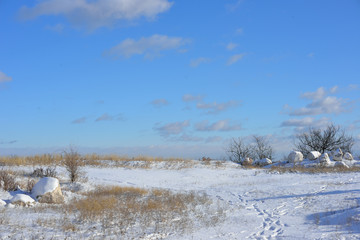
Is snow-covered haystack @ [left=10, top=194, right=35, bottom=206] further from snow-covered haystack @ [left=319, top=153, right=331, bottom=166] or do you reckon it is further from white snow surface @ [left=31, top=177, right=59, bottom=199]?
snow-covered haystack @ [left=319, top=153, right=331, bottom=166]

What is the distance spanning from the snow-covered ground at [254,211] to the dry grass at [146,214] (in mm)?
497

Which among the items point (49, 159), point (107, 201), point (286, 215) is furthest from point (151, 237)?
point (49, 159)

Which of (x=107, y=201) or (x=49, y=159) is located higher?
(x=49, y=159)

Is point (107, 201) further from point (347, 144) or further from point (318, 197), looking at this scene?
point (347, 144)

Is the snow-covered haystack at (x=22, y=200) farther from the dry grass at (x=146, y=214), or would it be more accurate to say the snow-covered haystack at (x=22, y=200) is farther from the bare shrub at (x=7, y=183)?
the bare shrub at (x=7, y=183)

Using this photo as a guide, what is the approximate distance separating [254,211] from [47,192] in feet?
23.0

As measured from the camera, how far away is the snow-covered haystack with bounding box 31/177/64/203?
458 inches

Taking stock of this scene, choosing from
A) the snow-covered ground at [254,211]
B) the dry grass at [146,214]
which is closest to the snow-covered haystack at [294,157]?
the snow-covered ground at [254,211]

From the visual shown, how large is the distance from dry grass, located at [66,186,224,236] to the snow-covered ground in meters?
0.50

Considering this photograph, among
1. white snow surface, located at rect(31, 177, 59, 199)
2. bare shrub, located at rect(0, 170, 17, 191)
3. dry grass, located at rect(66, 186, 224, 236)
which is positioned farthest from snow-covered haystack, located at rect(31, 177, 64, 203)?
bare shrub, located at rect(0, 170, 17, 191)

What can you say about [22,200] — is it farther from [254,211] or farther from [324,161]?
[324,161]

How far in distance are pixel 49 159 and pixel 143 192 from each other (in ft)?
36.3

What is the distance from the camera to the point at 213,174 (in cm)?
2377

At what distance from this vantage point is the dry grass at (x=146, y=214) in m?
8.76
